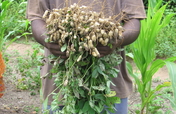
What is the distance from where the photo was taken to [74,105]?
1321 millimetres

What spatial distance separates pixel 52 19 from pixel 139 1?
0.53 meters

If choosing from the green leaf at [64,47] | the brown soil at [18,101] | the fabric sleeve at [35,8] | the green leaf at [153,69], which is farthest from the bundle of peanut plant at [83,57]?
the brown soil at [18,101]

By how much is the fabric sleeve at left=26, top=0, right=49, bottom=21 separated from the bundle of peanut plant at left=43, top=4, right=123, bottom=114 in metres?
0.23

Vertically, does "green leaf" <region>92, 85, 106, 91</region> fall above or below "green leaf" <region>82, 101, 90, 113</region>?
above

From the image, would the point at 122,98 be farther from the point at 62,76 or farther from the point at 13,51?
the point at 13,51

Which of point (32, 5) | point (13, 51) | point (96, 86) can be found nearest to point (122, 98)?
point (96, 86)

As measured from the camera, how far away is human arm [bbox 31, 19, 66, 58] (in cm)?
127

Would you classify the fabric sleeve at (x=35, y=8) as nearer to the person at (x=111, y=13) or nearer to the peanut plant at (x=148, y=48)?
the person at (x=111, y=13)

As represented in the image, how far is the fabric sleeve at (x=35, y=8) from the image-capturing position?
1.48 metres

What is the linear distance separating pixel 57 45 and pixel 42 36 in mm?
132

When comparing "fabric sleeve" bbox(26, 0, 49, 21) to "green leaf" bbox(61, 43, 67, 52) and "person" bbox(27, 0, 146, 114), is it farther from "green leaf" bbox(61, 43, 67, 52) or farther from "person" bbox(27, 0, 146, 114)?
"green leaf" bbox(61, 43, 67, 52)

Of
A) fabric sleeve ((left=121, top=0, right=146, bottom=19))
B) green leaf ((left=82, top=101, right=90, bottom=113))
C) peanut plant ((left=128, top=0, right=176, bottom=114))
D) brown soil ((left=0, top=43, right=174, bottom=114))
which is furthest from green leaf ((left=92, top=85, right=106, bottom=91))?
brown soil ((left=0, top=43, right=174, bottom=114))

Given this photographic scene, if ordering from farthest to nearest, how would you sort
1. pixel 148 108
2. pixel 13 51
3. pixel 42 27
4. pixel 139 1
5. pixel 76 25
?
pixel 13 51, pixel 148 108, pixel 139 1, pixel 42 27, pixel 76 25

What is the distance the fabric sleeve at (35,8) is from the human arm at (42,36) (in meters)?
0.03
